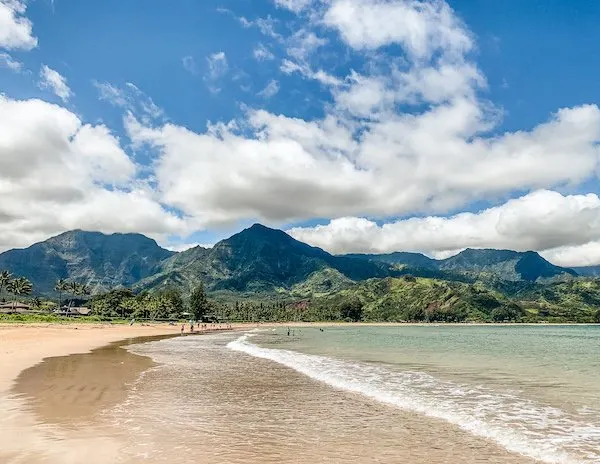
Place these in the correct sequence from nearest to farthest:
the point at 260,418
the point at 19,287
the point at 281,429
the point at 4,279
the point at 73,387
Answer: the point at 281,429
the point at 260,418
the point at 73,387
the point at 19,287
the point at 4,279

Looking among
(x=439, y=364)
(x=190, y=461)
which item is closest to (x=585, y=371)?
(x=439, y=364)

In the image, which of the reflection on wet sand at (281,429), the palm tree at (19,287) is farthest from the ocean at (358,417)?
the palm tree at (19,287)

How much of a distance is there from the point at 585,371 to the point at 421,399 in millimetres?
24174

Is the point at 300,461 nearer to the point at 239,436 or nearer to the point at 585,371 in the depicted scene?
the point at 239,436

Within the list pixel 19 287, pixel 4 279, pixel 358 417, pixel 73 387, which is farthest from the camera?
pixel 4 279

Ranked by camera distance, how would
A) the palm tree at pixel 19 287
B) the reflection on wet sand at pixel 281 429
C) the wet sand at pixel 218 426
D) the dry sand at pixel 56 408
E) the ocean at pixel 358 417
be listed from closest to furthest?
the dry sand at pixel 56 408 < the wet sand at pixel 218 426 < the reflection on wet sand at pixel 281 429 < the ocean at pixel 358 417 < the palm tree at pixel 19 287

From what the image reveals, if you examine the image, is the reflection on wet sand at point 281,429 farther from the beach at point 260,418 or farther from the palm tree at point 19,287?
the palm tree at point 19,287

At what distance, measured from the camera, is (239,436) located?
50.7 ft

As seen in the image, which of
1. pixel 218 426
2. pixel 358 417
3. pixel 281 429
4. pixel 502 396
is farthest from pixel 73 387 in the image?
pixel 502 396

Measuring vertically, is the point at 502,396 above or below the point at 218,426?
below

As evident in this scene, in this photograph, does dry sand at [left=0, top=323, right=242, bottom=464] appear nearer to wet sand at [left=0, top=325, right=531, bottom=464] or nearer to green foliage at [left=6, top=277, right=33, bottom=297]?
wet sand at [left=0, top=325, right=531, bottom=464]

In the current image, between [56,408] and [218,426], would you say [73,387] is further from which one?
[218,426]

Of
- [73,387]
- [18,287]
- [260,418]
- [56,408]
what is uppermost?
[18,287]

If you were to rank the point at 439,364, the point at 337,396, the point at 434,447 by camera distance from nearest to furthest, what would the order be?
the point at 434,447, the point at 337,396, the point at 439,364
